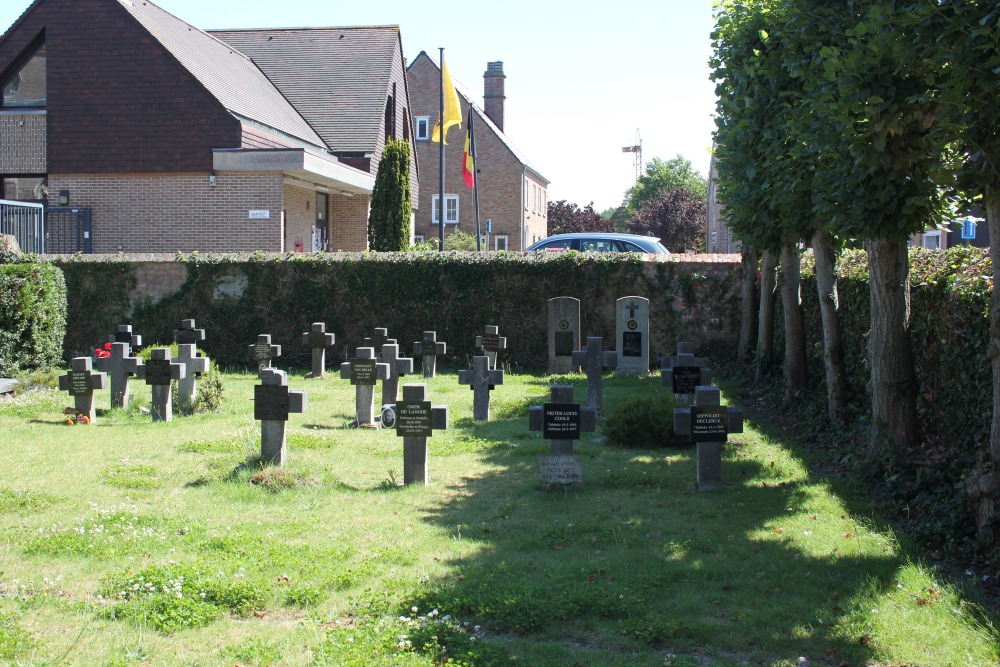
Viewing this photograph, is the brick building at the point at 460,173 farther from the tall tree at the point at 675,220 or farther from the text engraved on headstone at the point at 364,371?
the text engraved on headstone at the point at 364,371

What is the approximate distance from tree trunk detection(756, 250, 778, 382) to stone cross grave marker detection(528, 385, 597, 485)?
7.23m

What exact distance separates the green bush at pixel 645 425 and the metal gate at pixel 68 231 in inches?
735

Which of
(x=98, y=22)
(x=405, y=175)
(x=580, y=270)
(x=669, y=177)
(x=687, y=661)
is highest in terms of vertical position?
(x=669, y=177)

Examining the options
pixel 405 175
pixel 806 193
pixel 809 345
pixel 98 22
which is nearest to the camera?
pixel 806 193

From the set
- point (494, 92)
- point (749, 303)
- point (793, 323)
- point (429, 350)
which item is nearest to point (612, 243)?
point (749, 303)

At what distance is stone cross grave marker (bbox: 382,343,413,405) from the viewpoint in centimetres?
1169

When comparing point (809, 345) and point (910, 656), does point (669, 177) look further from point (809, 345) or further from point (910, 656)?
point (910, 656)

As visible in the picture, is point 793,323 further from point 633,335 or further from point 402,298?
point 402,298

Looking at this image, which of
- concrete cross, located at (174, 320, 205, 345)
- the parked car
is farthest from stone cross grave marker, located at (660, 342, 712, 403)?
the parked car

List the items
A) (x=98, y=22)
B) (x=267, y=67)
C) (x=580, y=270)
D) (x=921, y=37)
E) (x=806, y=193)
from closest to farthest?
→ 1. (x=921, y=37)
2. (x=806, y=193)
3. (x=580, y=270)
4. (x=98, y=22)
5. (x=267, y=67)

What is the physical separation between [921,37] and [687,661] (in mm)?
4363

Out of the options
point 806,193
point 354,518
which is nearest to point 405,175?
point 806,193

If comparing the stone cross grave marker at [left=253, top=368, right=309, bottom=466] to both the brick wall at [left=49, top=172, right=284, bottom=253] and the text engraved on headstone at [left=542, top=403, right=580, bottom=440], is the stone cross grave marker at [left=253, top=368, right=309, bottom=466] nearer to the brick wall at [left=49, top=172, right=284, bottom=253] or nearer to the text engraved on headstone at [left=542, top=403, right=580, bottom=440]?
the text engraved on headstone at [left=542, top=403, right=580, bottom=440]

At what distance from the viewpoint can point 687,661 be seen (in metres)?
4.62
